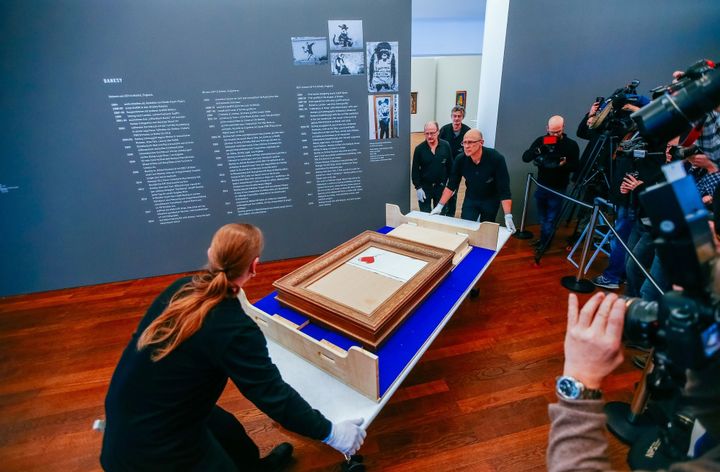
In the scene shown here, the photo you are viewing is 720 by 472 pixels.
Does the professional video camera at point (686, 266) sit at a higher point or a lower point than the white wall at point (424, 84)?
lower

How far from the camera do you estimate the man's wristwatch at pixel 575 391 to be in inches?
25.3

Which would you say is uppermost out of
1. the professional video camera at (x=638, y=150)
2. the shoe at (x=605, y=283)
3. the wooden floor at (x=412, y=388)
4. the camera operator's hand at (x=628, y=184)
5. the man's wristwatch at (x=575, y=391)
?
the professional video camera at (x=638, y=150)

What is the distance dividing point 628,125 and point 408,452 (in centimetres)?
280

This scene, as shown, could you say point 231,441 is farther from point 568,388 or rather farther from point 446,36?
point 446,36

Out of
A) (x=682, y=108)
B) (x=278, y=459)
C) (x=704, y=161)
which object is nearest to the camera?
(x=682, y=108)

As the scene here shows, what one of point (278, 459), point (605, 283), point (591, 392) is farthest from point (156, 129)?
point (605, 283)

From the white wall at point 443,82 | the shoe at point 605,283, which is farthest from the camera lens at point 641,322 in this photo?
the white wall at point 443,82

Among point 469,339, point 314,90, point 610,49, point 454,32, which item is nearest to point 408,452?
point 469,339

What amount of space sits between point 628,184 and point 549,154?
0.86m

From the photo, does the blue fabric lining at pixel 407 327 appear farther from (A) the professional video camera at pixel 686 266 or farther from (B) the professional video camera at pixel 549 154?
(B) the professional video camera at pixel 549 154

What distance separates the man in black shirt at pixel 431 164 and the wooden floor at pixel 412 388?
124 centimetres

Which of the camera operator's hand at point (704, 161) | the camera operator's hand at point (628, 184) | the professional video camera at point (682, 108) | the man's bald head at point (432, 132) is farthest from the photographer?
the man's bald head at point (432, 132)

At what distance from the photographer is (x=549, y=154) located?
327 centimetres

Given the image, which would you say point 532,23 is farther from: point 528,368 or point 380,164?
point 528,368
